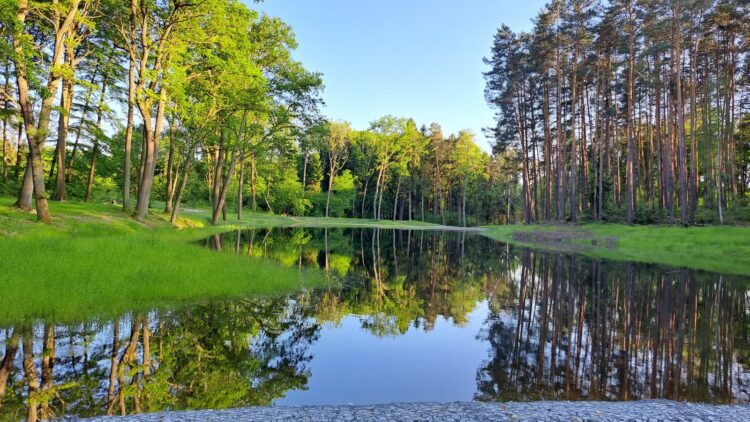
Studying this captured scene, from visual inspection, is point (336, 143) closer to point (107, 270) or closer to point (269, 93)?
point (269, 93)

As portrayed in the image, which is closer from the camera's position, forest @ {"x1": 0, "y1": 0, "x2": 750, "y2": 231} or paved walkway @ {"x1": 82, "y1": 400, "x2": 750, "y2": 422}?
paved walkway @ {"x1": 82, "y1": 400, "x2": 750, "y2": 422}

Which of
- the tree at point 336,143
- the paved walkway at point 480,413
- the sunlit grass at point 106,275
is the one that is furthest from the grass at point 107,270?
the tree at point 336,143

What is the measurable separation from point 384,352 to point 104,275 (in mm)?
8110

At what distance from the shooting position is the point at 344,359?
8.34m

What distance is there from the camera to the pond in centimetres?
634

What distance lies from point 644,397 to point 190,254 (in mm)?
14549

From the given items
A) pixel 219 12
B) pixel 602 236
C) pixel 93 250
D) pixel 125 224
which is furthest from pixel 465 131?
pixel 93 250

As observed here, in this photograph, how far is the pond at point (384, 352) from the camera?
20.8 feet

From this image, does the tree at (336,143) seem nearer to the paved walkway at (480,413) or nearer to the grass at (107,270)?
the grass at (107,270)

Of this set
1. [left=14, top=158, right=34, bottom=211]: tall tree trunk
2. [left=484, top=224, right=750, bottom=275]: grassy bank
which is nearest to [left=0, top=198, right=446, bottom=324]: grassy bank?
[left=14, top=158, right=34, bottom=211]: tall tree trunk

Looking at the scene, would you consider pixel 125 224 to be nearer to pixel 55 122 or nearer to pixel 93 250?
pixel 93 250

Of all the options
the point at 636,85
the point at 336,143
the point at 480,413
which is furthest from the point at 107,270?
the point at 336,143

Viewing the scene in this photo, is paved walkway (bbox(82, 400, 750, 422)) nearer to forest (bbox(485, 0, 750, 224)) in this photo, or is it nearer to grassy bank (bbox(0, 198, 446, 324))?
grassy bank (bbox(0, 198, 446, 324))

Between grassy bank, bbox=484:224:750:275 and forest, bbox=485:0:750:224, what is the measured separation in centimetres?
257
